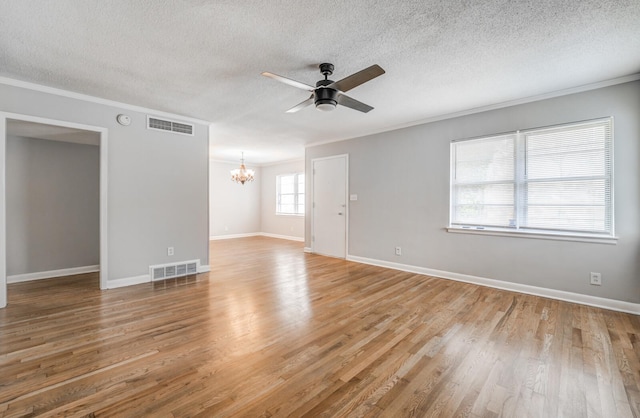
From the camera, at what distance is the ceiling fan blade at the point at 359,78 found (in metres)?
2.16

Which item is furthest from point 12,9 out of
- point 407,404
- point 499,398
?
point 499,398

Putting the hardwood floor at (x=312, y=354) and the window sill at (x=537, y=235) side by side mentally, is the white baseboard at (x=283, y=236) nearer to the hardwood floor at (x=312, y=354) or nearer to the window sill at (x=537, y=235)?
the hardwood floor at (x=312, y=354)

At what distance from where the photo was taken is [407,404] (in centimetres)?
156

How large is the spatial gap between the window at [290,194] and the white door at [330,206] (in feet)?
7.27

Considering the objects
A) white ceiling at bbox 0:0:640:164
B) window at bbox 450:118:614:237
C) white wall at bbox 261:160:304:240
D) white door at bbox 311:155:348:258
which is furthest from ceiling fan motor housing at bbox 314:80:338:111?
white wall at bbox 261:160:304:240

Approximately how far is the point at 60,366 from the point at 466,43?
405 centimetres

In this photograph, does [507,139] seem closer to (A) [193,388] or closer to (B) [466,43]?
(B) [466,43]

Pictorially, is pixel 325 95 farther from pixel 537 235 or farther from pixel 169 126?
pixel 537 235

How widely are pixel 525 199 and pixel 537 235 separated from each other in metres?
0.49

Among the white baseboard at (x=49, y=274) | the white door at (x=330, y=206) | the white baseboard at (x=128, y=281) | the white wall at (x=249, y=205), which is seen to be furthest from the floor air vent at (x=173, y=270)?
the white wall at (x=249, y=205)

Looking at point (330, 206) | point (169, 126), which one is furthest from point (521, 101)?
point (169, 126)

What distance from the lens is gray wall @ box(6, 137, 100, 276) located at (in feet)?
13.4

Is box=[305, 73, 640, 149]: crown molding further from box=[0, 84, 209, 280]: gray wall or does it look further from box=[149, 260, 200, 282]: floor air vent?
box=[149, 260, 200, 282]: floor air vent

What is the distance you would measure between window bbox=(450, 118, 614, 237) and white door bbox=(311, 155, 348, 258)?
7.19 feet
